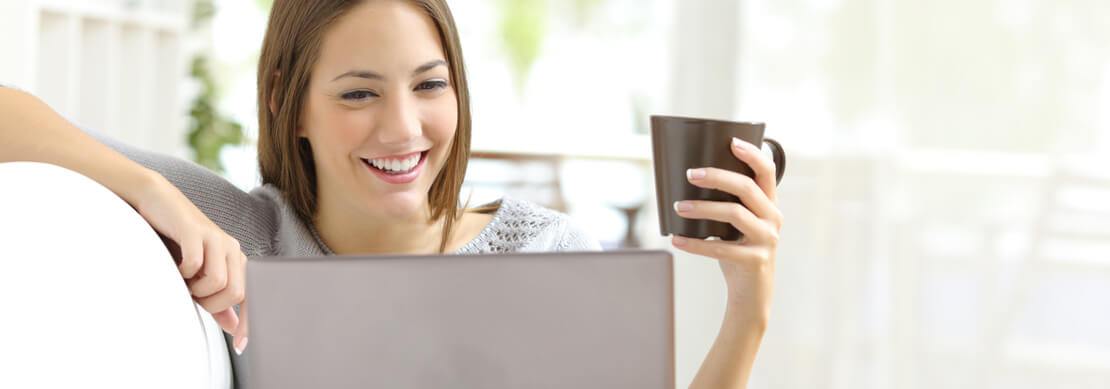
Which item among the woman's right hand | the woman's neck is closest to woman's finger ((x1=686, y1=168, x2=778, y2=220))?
the woman's right hand

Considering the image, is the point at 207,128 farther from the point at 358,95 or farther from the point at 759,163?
Answer: the point at 759,163

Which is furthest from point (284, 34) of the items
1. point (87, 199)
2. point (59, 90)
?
point (59, 90)

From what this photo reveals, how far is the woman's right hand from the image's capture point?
78 centimetres

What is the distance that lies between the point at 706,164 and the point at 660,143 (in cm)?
5

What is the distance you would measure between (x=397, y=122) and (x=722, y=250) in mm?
474

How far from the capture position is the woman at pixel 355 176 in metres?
0.81

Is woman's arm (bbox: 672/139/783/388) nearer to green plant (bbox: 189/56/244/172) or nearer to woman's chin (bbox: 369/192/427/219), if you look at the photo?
woman's chin (bbox: 369/192/427/219)

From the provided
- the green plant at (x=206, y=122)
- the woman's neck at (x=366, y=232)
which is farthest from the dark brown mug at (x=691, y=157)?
the green plant at (x=206, y=122)

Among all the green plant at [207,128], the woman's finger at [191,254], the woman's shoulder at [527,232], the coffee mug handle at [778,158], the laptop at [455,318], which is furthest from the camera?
the green plant at [207,128]

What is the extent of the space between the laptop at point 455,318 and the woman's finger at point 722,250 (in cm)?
29

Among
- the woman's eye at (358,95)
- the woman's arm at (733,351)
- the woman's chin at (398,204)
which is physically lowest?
the woman's arm at (733,351)

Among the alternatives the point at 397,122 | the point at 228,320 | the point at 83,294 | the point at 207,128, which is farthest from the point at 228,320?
the point at 207,128

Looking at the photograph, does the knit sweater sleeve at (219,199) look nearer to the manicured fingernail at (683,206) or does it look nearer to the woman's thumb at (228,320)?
the woman's thumb at (228,320)

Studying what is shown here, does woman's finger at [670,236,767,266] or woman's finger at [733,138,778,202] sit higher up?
woman's finger at [733,138,778,202]
